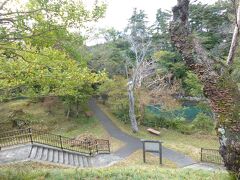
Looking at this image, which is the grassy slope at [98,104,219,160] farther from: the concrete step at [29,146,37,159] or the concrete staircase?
the concrete step at [29,146,37,159]

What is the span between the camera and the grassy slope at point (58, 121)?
2241 cm

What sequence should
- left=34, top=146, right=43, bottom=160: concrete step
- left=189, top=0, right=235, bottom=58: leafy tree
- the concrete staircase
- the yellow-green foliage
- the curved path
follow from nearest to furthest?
the yellow-green foliage
left=34, top=146, right=43, bottom=160: concrete step
the concrete staircase
the curved path
left=189, top=0, right=235, bottom=58: leafy tree

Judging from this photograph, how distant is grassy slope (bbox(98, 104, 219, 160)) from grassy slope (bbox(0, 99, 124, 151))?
2413mm

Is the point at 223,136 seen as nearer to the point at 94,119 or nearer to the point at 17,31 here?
the point at 17,31

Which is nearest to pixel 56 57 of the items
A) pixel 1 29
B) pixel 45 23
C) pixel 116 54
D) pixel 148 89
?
pixel 45 23

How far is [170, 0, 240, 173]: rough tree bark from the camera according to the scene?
3.78 meters

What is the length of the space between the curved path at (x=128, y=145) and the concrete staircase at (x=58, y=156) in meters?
3.17

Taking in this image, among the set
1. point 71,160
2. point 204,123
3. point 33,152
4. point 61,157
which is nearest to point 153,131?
point 204,123

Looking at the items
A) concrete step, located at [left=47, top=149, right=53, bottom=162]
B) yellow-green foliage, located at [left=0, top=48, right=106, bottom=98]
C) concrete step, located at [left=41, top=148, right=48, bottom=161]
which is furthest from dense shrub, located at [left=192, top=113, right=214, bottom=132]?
yellow-green foliage, located at [left=0, top=48, right=106, bottom=98]

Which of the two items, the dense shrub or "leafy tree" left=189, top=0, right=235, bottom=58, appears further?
"leafy tree" left=189, top=0, right=235, bottom=58

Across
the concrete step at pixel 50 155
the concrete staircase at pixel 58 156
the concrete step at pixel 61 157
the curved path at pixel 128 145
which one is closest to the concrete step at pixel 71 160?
the concrete staircase at pixel 58 156

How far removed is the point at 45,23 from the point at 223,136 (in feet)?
17.5

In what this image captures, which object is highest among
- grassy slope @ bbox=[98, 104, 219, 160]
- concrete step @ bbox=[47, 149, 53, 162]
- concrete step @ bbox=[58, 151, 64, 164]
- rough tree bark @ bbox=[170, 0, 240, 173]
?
rough tree bark @ bbox=[170, 0, 240, 173]

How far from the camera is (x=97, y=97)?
3294cm
